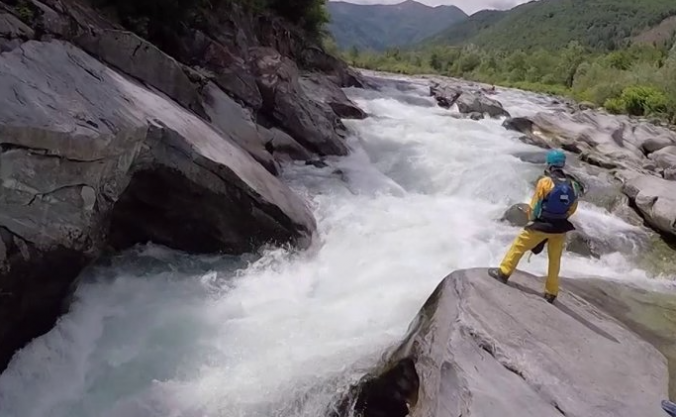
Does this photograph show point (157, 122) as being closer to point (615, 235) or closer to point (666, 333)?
point (666, 333)

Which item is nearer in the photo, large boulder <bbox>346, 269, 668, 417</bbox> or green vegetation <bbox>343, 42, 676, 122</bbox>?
large boulder <bbox>346, 269, 668, 417</bbox>

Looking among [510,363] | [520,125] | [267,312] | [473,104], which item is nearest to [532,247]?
[510,363]

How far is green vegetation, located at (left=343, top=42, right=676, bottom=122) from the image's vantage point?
3288 centimetres

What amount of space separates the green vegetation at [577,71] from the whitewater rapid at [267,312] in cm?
2366

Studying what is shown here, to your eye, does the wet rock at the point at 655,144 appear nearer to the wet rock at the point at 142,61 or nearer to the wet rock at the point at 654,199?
the wet rock at the point at 654,199

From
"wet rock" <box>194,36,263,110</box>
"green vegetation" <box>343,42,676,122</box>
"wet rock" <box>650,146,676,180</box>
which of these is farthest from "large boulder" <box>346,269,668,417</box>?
"green vegetation" <box>343,42,676,122</box>

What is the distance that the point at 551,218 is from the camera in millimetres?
6469

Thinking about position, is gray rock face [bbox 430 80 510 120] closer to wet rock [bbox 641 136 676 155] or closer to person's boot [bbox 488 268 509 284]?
wet rock [bbox 641 136 676 155]

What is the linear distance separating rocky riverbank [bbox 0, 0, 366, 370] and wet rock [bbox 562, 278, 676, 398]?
15.5 feet

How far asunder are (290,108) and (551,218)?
9.82m

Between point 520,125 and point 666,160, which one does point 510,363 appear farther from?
point 520,125

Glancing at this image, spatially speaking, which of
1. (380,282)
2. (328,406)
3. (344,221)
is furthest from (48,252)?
(344,221)

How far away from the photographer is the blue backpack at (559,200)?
20.9ft

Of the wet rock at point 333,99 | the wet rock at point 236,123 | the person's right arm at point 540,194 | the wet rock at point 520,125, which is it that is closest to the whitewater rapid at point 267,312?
the wet rock at point 236,123
